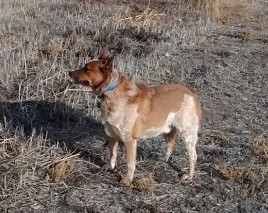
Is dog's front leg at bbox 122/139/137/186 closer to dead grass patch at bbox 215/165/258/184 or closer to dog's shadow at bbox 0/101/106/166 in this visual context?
dog's shadow at bbox 0/101/106/166

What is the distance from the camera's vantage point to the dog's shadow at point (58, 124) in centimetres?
660

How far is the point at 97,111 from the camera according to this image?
7.67 meters

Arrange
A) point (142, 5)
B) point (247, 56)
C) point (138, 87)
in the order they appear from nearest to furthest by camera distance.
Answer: point (138, 87)
point (247, 56)
point (142, 5)

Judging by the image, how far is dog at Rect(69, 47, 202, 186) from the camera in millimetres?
5367

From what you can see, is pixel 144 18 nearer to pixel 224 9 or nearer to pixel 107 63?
pixel 224 9

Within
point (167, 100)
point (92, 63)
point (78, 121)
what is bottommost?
point (78, 121)

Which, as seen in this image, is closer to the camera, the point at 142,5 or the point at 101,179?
the point at 101,179

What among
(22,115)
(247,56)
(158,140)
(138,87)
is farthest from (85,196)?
(247,56)

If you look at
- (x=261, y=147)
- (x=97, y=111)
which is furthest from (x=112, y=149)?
(x=261, y=147)

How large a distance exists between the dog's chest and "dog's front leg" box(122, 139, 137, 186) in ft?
0.28

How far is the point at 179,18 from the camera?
14.3 meters

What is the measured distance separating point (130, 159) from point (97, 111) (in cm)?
213

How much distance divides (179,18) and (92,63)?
929cm

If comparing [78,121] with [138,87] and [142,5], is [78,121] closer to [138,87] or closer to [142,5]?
[138,87]
